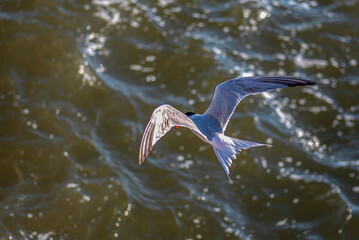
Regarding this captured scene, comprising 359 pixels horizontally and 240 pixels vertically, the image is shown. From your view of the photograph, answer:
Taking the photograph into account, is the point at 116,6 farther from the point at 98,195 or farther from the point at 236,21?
the point at 98,195

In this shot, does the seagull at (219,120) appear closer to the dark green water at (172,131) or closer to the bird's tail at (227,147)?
the bird's tail at (227,147)

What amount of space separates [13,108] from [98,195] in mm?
1844

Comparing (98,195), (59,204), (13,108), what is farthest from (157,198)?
(13,108)

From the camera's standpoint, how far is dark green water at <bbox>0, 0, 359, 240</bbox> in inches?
263

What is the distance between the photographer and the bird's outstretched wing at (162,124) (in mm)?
4738

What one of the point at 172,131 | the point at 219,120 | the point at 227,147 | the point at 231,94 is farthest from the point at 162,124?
the point at 172,131

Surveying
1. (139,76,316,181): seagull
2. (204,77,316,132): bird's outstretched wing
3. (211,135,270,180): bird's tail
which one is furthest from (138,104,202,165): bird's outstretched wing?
(204,77,316,132): bird's outstretched wing

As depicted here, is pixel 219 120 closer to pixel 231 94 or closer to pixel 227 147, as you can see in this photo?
pixel 231 94

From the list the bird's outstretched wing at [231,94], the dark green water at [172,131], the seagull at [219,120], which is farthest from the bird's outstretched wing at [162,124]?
the dark green water at [172,131]

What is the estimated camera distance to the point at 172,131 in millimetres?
7742

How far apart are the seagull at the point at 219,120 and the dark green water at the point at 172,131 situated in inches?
62.9

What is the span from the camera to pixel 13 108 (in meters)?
7.46

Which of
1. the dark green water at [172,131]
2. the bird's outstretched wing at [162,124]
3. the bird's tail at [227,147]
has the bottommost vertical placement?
the dark green water at [172,131]

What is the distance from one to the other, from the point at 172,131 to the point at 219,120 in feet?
6.68
